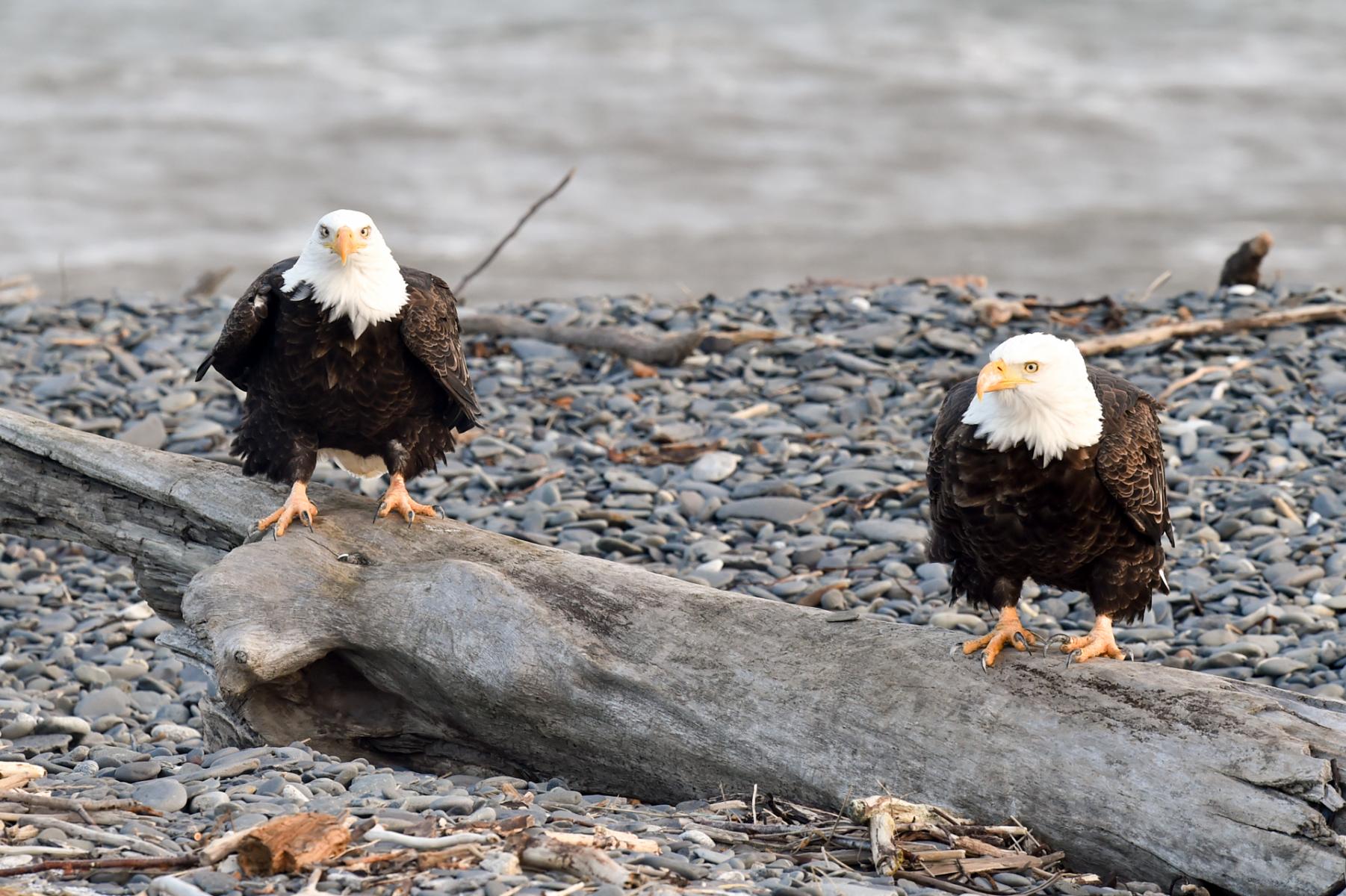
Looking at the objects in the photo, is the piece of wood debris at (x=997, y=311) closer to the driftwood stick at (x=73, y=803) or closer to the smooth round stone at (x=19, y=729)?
the smooth round stone at (x=19, y=729)

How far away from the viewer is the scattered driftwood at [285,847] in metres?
2.92

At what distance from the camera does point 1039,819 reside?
3469 millimetres

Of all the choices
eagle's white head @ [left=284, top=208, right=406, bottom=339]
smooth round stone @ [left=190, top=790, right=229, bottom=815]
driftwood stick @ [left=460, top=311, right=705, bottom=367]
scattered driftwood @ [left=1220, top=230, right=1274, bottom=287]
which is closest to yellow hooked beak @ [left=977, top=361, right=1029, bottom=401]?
eagle's white head @ [left=284, top=208, right=406, bottom=339]

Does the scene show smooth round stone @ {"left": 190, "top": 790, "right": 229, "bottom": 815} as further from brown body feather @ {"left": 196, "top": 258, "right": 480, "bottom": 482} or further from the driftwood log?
brown body feather @ {"left": 196, "top": 258, "right": 480, "bottom": 482}

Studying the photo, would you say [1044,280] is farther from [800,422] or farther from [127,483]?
[127,483]

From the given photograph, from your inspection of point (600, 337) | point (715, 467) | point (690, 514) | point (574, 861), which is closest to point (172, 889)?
point (574, 861)

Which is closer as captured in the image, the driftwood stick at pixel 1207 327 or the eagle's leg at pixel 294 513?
the eagle's leg at pixel 294 513

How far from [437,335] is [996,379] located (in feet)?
6.08

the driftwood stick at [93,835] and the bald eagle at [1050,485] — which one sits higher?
Result: the bald eagle at [1050,485]

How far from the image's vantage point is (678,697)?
12.7 ft

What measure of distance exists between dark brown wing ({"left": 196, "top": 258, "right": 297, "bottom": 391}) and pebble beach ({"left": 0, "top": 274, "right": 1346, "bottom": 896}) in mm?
1210

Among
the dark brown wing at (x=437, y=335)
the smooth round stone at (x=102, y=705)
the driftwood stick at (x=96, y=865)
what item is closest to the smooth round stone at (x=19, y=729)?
the smooth round stone at (x=102, y=705)

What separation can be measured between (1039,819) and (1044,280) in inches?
405

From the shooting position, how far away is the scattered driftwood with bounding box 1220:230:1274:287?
8500 mm
